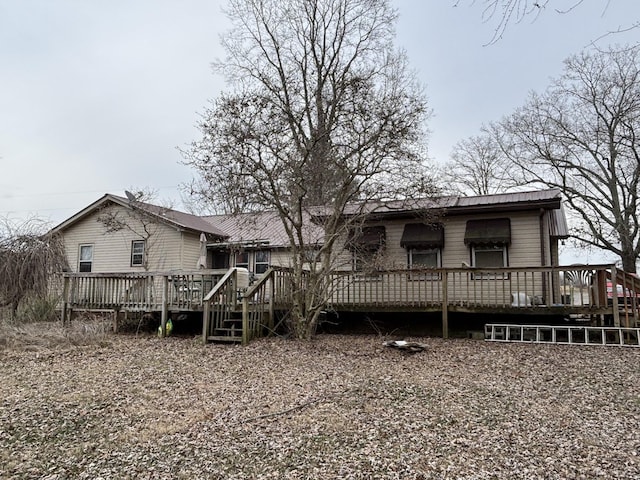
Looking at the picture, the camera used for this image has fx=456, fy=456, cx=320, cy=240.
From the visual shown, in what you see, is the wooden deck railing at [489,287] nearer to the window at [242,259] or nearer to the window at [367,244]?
the window at [367,244]

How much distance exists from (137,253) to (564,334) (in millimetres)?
14566

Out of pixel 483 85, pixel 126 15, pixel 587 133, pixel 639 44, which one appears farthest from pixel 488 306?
pixel 587 133

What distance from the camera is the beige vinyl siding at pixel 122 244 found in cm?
1698

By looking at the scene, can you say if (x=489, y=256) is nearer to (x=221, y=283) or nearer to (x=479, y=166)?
(x=221, y=283)

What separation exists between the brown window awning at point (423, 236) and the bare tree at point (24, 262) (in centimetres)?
1000

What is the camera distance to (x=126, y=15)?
10250 mm

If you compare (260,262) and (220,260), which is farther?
(220,260)

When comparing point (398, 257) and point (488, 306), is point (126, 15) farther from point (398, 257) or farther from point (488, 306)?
point (488, 306)

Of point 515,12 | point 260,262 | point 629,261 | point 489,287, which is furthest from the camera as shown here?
point 629,261

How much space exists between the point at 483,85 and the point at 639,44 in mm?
4281

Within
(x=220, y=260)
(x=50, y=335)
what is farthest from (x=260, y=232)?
(x=50, y=335)

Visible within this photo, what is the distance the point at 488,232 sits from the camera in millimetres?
11836

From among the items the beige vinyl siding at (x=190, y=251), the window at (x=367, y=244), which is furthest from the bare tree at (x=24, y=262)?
the window at (x=367, y=244)

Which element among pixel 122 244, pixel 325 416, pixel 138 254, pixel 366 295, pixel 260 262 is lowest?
pixel 325 416
